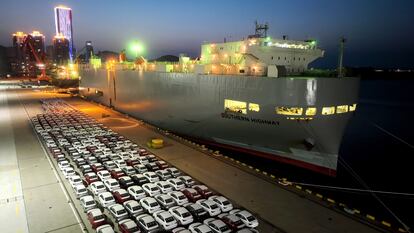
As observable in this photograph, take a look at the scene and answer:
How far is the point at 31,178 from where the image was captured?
1977cm

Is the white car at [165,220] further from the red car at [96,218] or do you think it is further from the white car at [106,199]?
the white car at [106,199]

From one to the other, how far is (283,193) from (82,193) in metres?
12.7

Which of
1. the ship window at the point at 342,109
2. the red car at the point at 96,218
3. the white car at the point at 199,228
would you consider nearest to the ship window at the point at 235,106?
the ship window at the point at 342,109

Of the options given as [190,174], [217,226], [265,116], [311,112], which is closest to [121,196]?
[190,174]

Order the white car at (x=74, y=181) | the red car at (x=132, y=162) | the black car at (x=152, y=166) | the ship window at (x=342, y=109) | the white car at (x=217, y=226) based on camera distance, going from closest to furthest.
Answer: the white car at (x=217, y=226) < the white car at (x=74, y=181) < the black car at (x=152, y=166) < the red car at (x=132, y=162) < the ship window at (x=342, y=109)

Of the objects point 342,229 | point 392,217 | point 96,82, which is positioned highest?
point 96,82

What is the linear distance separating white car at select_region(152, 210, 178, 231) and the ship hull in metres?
13.2

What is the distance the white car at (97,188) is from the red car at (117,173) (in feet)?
6.59

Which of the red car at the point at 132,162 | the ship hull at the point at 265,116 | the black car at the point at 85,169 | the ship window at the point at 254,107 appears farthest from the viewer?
the ship window at the point at 254,107

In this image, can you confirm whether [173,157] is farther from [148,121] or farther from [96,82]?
[96,82]

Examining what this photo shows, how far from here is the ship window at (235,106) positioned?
83.9ft

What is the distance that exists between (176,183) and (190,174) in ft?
8.62

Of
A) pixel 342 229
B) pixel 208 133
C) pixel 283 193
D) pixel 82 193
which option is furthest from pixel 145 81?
pixel 342 229

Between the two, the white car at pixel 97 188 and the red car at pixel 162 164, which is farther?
the red car at pixel 162 164
